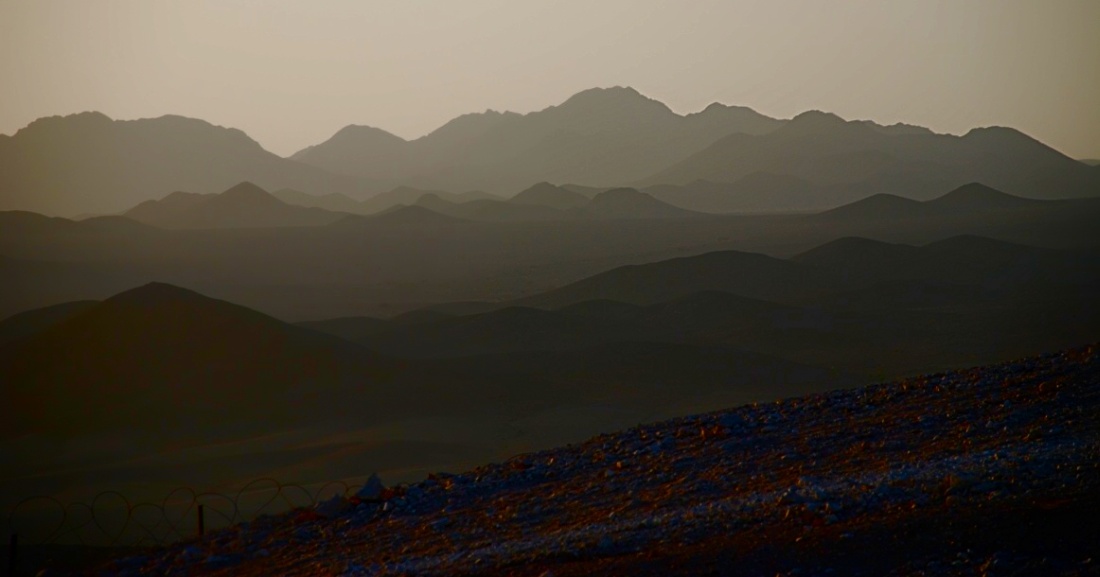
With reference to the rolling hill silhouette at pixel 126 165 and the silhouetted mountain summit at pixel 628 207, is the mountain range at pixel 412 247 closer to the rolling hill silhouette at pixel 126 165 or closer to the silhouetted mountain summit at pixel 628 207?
the silhouetted mountain summit at pixel 628 207

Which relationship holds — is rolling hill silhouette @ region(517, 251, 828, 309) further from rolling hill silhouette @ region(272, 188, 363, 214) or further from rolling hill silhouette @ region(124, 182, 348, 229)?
rolling hill silhouette @ region(272, 188, 363, 214)

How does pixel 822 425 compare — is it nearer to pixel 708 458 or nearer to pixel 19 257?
pixel 708 458

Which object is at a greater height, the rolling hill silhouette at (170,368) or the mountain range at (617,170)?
the mountain range at (617,170)

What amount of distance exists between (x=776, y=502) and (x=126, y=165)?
509 ft

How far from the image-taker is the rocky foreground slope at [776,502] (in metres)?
5.88

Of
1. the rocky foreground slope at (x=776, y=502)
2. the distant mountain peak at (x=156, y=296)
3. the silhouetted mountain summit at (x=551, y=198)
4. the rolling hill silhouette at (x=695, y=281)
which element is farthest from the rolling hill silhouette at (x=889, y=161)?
the rocky foreground slope at (x=776, y=502)

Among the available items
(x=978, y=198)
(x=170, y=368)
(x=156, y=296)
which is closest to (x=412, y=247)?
(x=978, y=198)

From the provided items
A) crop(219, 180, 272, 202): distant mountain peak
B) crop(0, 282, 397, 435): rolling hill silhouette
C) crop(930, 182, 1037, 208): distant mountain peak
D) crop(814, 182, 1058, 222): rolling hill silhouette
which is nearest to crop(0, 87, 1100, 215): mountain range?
crop(219, 180, 272, 202): distant mountain peak

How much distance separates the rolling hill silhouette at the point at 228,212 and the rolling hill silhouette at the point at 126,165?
20.8 m

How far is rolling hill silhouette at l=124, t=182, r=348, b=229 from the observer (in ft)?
334

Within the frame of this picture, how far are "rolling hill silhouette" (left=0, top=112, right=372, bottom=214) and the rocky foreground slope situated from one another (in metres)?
120

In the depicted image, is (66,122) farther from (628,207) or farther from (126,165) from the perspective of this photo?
(628,207)

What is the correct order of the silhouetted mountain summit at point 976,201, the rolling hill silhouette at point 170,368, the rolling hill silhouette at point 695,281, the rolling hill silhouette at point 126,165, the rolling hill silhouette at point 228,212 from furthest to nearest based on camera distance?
the rolling hill silhouette at point 126,165 < the rolling hill silhouette at point 228,212 < the silhouetted mountain summit at point 976,201 < the rolling hill silhouette at point 695,281 < the rolling hill silhouette at point 170,368

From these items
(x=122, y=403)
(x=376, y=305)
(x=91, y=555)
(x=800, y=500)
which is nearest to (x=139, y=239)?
(x=376, y=305)
